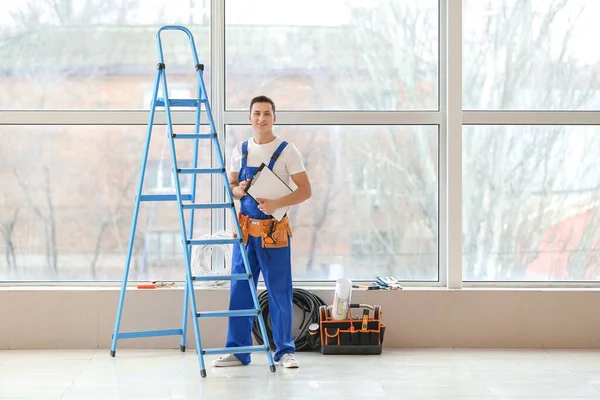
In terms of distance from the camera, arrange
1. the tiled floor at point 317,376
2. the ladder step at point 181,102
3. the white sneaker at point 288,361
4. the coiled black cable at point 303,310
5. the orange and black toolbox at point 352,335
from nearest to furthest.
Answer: the tiled floor at point 317,376 < the white sneaker at point 288,361 < the ladder step at point 181,102 < the orange and black toolbox at point 352,335 < the coiled black cable at point 303,310

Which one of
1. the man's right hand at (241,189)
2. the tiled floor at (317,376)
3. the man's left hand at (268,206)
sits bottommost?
the tiled floor at (317,376)

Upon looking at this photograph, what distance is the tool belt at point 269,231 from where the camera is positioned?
16.8ft

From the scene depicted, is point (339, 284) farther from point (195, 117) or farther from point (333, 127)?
point (195, 117)

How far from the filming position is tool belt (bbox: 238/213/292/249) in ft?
16.8

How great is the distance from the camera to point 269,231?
16.9 feet

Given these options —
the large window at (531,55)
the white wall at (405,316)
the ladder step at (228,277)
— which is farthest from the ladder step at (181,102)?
the large window at (531,55)

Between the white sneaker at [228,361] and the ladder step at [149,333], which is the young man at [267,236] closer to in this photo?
the white sneaker at [228,361]

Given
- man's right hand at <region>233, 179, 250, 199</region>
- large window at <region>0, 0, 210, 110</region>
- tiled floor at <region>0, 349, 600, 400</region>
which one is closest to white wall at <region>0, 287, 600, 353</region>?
tiled floor at <region>0, 349, 600, 400</region>

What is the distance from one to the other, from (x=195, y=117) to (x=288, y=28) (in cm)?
90

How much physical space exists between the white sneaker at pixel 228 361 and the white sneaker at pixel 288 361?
0.27m

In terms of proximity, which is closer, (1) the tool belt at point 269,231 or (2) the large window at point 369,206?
(1) the tool belt at point 269,231

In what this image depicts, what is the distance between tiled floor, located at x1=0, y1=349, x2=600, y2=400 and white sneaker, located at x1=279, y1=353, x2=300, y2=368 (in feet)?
0.18

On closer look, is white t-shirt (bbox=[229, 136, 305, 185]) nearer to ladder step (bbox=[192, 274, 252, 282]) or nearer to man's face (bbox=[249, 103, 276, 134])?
man's face (bbox=[249, 103, 276, 134])

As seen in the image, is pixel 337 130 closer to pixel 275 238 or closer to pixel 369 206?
pixel 369 206
